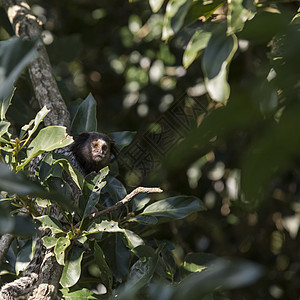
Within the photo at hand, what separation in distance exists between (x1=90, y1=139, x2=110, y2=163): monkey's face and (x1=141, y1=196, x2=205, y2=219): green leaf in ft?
3.21

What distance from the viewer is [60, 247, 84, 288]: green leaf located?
185 centimetres

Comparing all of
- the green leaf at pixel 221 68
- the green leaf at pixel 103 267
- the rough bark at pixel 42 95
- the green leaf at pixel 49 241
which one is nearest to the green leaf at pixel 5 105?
the rough bark at pixel 42 95

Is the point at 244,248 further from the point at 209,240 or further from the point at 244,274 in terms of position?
the point at 244,274

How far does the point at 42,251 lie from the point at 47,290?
269mm

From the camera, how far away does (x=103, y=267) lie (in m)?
1.95

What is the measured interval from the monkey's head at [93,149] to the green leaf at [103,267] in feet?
3.64

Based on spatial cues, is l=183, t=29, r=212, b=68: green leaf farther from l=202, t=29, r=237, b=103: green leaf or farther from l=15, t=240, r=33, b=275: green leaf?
l=15, t=240, r=33, b=275: green leaf

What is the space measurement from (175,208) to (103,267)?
38cm

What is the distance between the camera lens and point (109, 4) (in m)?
4.29

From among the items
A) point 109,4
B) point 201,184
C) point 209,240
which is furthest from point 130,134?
point 109,4

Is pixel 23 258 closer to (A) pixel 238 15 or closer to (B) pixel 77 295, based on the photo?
(B) pixel 77 295

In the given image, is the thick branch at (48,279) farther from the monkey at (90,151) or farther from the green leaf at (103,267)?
the monkey at (90,151)

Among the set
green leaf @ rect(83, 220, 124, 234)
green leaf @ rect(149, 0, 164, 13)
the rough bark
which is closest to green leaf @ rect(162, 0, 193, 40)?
green leaf @ rect(149, 0, 164, 13)

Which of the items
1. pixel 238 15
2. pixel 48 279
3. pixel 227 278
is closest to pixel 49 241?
pixel 48 279
